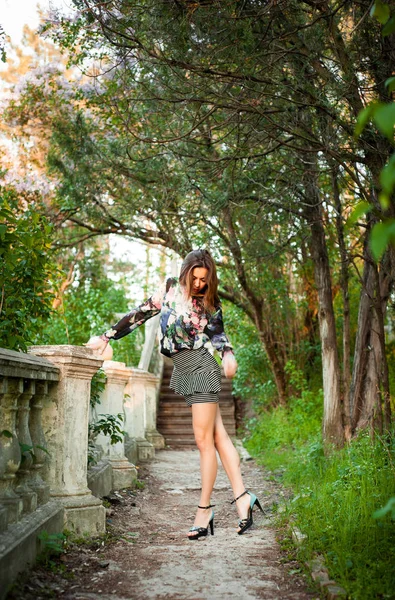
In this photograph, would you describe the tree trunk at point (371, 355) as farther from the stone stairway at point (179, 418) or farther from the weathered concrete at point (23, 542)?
the stone stairway at point (179, 418)

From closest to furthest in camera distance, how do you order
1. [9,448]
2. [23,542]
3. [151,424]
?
[23,542]
[9,448]
[151,424]

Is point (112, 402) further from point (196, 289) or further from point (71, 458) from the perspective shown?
point (196, 289)

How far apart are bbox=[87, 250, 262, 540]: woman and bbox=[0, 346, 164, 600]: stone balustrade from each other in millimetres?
617

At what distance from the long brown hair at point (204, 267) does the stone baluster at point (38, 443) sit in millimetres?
1084

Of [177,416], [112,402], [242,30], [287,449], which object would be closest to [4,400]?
[112,402]

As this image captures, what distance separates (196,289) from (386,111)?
2.75 metres

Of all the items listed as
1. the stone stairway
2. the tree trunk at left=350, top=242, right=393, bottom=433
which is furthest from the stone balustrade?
the stone stairway

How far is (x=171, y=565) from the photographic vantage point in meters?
3.36

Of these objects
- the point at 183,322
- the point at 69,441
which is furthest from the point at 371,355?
the point at 69,441

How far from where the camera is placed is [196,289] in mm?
3980

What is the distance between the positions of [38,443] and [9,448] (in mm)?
637

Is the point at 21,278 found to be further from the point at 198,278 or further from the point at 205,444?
the point at 205,444

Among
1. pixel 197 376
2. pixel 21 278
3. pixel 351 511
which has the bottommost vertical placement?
pixel 351 511

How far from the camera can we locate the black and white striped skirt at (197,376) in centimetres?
394
